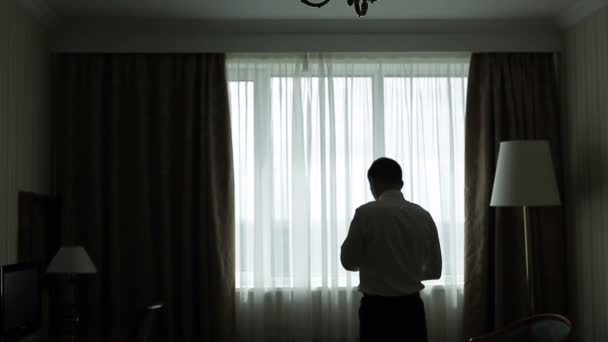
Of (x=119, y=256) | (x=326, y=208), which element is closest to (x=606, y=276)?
(x=326, y=208)

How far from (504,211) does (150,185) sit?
2611mm

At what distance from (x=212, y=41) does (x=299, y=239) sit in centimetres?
161

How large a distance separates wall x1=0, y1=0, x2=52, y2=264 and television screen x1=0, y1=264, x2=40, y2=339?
0.21 metres

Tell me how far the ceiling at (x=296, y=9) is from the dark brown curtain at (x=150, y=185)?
35 cm

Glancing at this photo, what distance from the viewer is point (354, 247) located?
10.8 ft

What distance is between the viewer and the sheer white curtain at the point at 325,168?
5.27 metres

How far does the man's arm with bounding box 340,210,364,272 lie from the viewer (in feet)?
10.8

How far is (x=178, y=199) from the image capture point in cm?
525

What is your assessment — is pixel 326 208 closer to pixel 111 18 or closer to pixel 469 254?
pixel 469 254

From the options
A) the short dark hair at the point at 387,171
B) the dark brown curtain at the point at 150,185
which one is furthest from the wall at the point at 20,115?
the short dark hair at the point at 387,171

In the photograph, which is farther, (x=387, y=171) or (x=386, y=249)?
(x=387, y=171)

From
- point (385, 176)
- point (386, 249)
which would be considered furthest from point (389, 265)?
point (385, 176)

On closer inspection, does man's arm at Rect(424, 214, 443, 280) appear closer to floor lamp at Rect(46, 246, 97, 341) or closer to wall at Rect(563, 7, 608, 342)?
wall at Rect(563, 7, 608, 342)

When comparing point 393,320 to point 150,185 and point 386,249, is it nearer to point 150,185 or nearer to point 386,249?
point 386,249
